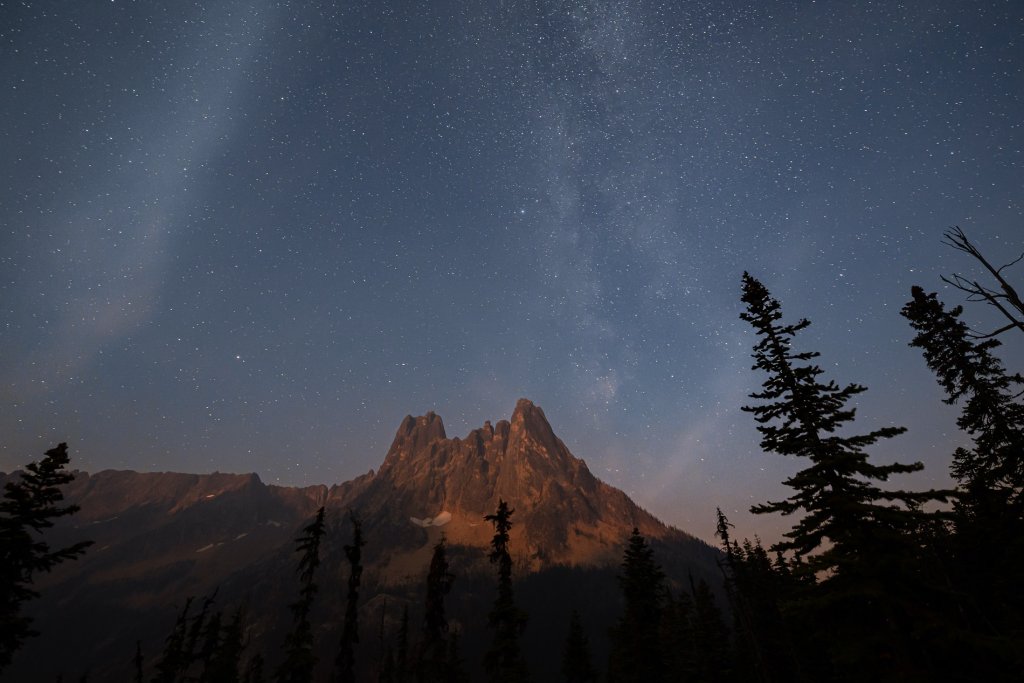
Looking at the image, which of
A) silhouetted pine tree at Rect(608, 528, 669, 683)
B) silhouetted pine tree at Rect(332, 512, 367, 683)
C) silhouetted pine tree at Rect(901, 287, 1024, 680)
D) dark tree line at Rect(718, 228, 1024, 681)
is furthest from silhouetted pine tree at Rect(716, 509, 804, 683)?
silhouetted pine tree at Rect(332, 512, 367, 683)

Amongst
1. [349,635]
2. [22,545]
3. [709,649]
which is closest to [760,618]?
[709,649]

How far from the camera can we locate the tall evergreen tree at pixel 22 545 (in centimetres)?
1572

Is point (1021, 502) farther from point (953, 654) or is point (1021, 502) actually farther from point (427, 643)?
point (427, 643)

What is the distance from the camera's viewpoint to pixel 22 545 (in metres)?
16.5

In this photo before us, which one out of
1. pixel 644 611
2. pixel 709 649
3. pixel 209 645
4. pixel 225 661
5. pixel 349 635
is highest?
pixel 644 611

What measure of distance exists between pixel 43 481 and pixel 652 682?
38.4 m

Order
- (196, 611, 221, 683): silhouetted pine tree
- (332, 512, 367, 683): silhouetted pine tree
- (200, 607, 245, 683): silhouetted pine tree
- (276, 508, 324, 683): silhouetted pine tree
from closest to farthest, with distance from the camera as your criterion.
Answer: (276, 508, 324, 683): silhouetted pine tree
(332, 512, 367, 683): silhouetted pine tree
(196, 611, 221, 683): silhouetted pine tree
(200, 607, 245, 683): silhouetted pine tree

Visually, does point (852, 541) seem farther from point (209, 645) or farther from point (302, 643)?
point (209, 645)

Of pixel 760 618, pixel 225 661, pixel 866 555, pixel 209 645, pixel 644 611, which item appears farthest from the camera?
pixel 760 618

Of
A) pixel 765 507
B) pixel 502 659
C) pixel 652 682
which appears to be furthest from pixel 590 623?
pixel 765 507

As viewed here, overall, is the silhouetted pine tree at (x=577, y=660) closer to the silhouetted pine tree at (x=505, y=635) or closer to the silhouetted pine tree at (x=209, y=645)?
the silhouetted pine tree at (x=505, y=635)

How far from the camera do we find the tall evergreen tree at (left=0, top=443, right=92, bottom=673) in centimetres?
1572

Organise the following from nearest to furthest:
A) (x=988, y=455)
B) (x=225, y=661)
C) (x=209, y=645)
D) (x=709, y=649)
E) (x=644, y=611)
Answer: (x=988, y=455) < (x=644, y=611) < (x=209, y=645) < (x=225, y=661) < (x=709, y=649)

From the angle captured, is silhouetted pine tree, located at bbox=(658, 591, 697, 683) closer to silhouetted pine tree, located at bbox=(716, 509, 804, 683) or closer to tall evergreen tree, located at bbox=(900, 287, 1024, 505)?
silhouetted pine tree, located at bbox=(716, 509, 804, 683)
